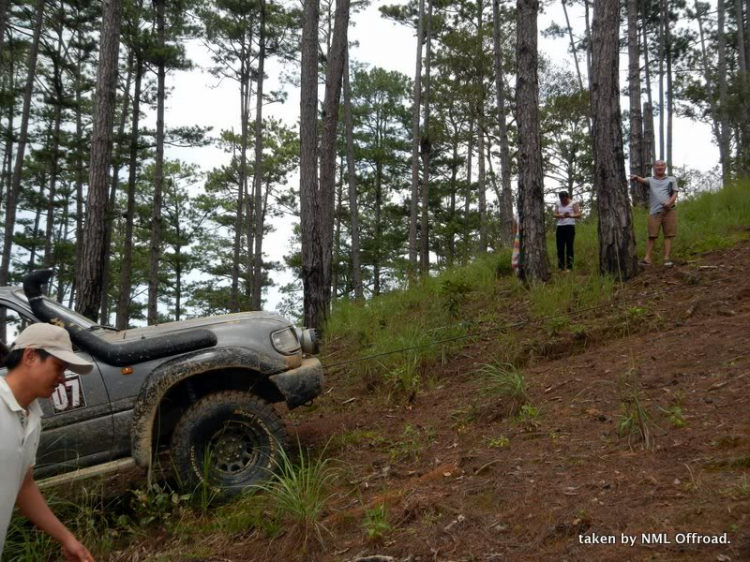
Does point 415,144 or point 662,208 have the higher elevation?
point 415,144

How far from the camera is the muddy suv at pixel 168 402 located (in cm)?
451

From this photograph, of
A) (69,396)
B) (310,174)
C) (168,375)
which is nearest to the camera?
(69,396)

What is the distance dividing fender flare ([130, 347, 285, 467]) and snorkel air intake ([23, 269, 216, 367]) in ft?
0.28

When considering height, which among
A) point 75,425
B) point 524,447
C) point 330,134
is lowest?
point 524,447

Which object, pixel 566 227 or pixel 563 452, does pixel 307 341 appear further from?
pixel 566 227

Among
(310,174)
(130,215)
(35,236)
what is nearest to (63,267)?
(35,236)

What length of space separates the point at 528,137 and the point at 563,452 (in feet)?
22.8

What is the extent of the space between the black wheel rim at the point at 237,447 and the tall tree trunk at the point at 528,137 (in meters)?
6.37

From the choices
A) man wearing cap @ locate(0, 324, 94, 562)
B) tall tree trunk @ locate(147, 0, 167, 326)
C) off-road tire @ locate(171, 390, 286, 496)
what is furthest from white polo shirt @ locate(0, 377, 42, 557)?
tall tree trunk @ locate(147, 0, 167, 326)

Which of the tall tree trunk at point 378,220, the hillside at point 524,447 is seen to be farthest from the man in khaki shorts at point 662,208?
the tall tree trunk at point 378,220

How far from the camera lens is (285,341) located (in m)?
5.25

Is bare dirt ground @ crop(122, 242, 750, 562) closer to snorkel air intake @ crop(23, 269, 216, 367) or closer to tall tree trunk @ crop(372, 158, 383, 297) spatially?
snorkel air intake @ crop(23, 269, 216, 367)

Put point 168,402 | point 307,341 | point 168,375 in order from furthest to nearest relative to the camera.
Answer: point 307,341 → point 168,402 → point 168,375

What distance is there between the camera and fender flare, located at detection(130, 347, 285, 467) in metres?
4.57
